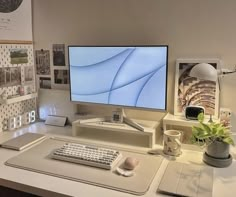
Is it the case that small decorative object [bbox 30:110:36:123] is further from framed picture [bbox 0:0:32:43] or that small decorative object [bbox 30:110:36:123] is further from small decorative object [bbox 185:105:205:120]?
small decorative object [bbox 185:105:205:120]

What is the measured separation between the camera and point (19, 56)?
1.79 m

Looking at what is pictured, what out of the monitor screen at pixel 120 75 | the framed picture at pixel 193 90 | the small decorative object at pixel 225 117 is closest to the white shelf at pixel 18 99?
the monitor screen at pixel 120 75

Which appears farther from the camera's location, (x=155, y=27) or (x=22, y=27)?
(x=22, y=27)

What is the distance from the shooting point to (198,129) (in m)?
1.27

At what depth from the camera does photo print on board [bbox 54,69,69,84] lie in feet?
6.10

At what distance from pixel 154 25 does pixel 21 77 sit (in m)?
0.98

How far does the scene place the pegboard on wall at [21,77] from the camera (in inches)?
66.0

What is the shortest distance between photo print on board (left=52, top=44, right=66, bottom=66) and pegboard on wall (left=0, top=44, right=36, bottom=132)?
0.18 m

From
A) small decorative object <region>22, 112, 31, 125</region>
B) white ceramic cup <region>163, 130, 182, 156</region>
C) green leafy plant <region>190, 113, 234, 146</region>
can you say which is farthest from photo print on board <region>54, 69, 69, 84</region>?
green leafy plant <region>190, 113, 234, 146</region>

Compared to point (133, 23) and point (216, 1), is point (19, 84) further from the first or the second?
point (216, 1)

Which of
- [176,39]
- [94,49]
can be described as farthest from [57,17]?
[176,39]

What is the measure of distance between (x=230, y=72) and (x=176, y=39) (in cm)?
37

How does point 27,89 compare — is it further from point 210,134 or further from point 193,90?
point 210,134

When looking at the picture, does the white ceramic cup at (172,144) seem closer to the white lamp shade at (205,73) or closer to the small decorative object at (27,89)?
the white lamp shade at (205,73)
